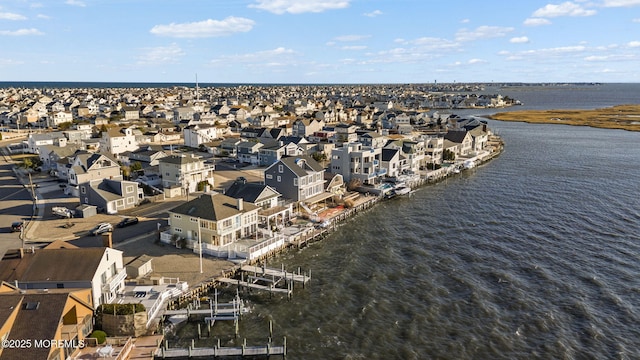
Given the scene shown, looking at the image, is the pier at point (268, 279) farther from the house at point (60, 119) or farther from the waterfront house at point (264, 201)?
the house at point (60, 119)

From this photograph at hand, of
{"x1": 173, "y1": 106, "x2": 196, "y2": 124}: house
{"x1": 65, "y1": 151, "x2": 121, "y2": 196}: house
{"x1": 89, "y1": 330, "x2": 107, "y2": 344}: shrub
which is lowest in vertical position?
{"x1": 89, "y1": 330, "x2": 107, "y2": 344}: shrub

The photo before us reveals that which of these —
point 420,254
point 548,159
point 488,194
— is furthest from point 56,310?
point 548,159

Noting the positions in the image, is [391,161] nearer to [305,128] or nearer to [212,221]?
[212,221]

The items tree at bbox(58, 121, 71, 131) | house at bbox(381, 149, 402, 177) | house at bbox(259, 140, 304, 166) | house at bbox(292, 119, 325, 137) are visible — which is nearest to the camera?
house at bbox(381, 149, 402, 177)

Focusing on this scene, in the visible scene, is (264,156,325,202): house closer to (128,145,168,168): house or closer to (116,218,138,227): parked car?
(116,218,138,227): parked car

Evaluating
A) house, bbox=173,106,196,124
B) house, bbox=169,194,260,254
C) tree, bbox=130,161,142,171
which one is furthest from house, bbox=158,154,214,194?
house, bbox=173,106,196,124

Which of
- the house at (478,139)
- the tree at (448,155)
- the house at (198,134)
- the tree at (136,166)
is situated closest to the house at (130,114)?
the house at (198,134)
